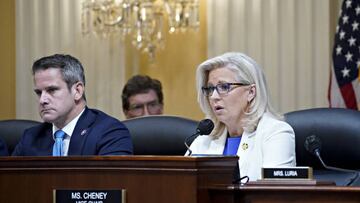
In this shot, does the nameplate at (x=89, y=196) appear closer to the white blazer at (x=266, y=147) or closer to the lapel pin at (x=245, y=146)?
the white blazer at (x=266, y=147)

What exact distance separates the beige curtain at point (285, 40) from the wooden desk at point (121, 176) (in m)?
4.10

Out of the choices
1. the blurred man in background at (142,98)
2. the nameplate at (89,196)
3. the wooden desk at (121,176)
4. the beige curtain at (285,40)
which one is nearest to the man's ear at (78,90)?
the wooden desk at (121,176)

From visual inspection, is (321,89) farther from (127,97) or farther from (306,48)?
(127,97)

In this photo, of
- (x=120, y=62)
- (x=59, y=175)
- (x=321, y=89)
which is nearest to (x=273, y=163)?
(x=59, y=175)

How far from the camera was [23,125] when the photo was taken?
18.2ft

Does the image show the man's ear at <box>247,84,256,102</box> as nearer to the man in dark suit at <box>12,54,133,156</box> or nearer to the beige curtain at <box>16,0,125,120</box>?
the man in dark suit at <box>12,54,133,156</box>

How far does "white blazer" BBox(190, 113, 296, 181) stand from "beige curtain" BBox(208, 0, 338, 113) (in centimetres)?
282

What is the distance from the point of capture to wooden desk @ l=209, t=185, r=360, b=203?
3.06 m

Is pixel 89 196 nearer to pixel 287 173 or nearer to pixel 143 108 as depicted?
pixel 287 173

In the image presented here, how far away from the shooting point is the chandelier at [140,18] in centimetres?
729

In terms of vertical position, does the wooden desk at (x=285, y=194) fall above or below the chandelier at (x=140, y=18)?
below

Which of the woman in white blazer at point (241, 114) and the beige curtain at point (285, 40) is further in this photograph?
the beige curtain at point (285, 40)

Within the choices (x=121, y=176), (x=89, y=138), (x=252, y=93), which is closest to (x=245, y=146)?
(x=252, y=93)

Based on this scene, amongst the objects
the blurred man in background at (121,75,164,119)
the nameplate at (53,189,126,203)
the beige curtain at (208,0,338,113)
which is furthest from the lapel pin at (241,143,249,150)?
the beige curtain at (208,0,338,113)
